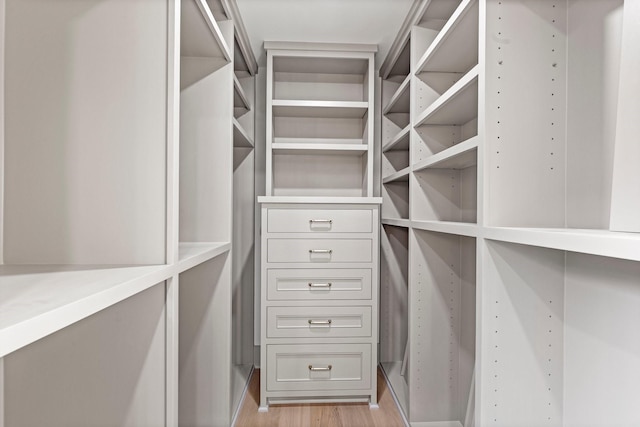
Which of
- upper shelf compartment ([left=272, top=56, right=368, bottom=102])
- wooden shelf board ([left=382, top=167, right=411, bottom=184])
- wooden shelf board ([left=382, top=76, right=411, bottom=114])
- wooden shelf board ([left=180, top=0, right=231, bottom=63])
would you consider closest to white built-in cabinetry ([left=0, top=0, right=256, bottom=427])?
wooden shelf board ([left=180, top=0, right=231, bottom=63])

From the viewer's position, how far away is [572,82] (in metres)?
1.04

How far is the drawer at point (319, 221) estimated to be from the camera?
1851 mm

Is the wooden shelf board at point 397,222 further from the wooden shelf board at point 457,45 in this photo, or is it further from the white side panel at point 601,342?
the white side panel at point 601,342

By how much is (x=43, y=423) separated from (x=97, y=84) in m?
0.71

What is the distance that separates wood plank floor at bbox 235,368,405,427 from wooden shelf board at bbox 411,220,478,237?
3.16 feet

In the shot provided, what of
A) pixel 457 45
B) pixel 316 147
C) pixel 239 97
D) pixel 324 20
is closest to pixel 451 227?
pixel 457 45

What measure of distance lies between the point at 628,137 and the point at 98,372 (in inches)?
48.5

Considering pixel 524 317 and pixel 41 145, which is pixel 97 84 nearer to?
pixel 41 145

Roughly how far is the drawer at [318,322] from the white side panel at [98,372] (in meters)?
→ 0.97

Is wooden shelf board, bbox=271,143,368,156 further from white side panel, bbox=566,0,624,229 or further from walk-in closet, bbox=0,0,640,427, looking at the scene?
white side panel, bbox=566,0,624,229

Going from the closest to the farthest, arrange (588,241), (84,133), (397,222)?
(588,241) → (84,133) → (397,222)

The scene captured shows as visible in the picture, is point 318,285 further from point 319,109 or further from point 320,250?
point 319,109

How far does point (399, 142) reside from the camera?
7.02 feet

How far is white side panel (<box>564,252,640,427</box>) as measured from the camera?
33.4 inches
